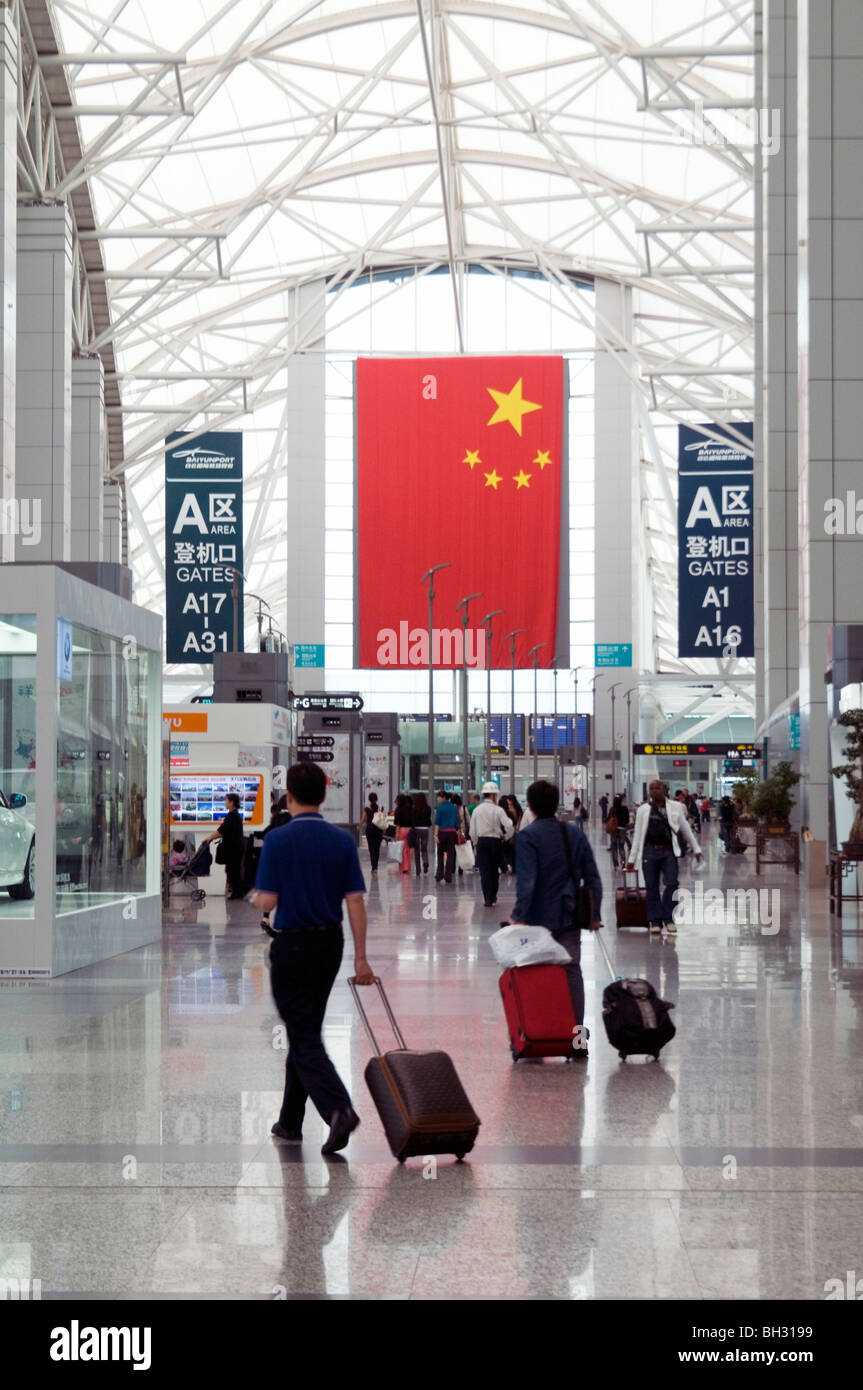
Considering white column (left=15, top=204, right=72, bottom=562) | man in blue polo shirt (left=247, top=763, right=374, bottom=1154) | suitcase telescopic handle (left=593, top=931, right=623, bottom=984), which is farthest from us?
white column (left=15, top=204, right=72, bottom=562)

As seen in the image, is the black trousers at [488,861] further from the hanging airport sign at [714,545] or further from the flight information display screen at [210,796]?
the hanging airport sign at [714,545]

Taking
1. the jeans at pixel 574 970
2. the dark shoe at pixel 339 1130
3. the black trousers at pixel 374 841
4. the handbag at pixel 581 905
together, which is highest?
the handbag at pixel 581 905

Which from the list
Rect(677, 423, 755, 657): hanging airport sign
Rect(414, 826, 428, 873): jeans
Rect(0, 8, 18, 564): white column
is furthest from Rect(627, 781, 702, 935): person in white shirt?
Rect(677, 423, 755, 657): hanging airport sign

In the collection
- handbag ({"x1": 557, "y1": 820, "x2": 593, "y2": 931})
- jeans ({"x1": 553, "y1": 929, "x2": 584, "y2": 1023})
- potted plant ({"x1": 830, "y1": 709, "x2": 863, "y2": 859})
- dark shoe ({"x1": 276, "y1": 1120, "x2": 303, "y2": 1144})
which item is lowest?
dark shoe ({"x1": 276, "y1": 1120, "x2": 303, "y2": 1144})

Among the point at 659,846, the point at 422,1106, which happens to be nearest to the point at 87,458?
the point at 659,846

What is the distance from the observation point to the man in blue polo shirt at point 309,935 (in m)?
7.62

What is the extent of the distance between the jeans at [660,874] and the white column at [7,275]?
11.3 m

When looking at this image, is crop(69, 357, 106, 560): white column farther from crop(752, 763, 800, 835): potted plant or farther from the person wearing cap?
the person wearing cap

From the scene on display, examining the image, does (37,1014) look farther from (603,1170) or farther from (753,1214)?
(753,1214)

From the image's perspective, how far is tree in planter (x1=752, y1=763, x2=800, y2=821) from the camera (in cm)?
3291

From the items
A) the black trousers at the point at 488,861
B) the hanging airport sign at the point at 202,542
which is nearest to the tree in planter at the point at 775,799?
the black trousers at the point at 488,861

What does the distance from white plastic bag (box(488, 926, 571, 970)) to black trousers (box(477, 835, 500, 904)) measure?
15.0 meters

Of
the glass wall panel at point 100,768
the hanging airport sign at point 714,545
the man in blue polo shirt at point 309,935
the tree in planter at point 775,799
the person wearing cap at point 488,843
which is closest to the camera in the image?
the man in blue polo shirt at point 309,935
